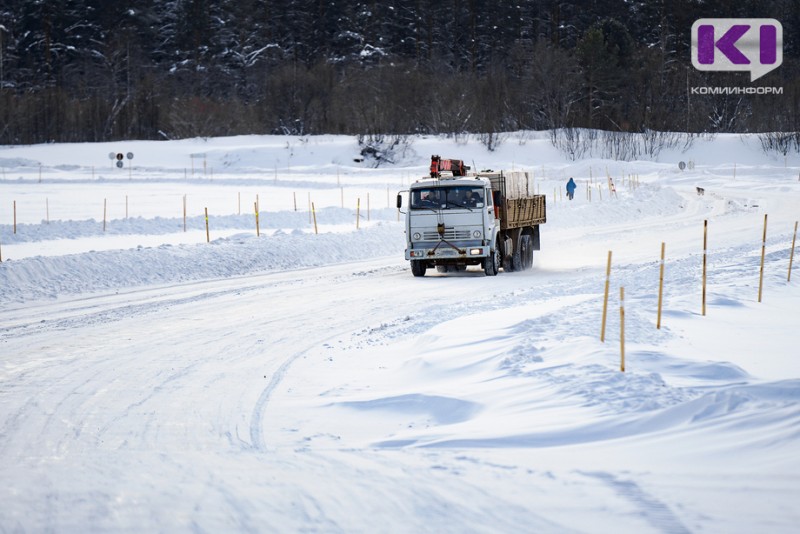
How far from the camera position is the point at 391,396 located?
10711mm

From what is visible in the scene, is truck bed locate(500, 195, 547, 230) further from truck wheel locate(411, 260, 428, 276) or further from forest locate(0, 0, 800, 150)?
forest locate(0, 0, 800, 150)

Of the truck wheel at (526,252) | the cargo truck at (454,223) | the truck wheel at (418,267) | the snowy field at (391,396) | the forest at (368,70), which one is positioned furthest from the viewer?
the forest at (368,70)

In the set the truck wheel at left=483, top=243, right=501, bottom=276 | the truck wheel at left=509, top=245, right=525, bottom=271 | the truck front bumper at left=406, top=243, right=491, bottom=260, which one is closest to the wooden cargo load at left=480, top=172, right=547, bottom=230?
the truck wheel at left=509, top=245, right=525, bottom=271

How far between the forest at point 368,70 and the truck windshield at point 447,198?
64.7m

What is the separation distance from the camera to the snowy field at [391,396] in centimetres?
728

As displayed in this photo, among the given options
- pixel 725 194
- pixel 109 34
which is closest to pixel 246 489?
pixel 725 194

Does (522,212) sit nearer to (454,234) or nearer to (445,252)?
(454,234)

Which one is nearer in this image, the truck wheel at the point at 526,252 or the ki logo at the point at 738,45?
the truck wheel at the point at 526,252

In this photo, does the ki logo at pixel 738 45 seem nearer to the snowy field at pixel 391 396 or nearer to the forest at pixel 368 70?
the forest at pixel 368 70

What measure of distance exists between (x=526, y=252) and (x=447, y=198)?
380 cm

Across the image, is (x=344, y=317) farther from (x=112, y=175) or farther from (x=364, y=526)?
(x=112, y=175)

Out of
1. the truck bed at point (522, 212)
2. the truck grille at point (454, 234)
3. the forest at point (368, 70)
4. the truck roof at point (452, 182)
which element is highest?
the forest at point (368, 70)

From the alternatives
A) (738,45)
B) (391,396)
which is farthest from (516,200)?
(738,45)

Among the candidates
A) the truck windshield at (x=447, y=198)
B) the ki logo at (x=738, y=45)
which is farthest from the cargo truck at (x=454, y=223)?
the ki logo at (x=738, y=45)
